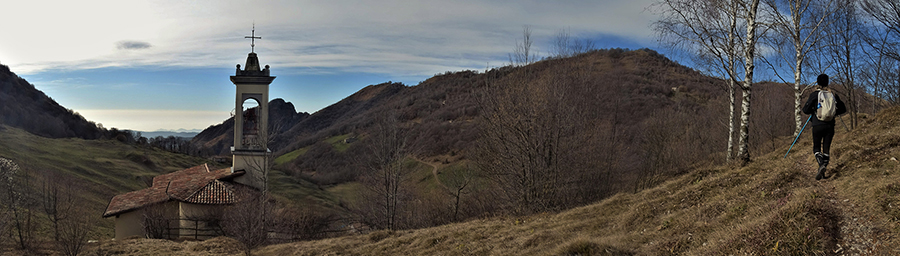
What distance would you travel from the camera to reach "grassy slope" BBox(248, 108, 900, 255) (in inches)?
249

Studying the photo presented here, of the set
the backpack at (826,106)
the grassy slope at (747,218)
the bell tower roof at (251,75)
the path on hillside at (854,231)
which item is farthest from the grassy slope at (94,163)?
the path on hillside at (854,231)

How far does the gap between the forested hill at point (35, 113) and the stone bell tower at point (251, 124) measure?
81506 mm

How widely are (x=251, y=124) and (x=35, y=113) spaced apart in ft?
328

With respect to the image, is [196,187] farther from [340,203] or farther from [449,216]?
[340,203]

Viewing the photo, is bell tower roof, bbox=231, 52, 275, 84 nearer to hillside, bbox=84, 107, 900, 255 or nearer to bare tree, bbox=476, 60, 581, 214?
bare tree, bbox=476, 60, 581, 214

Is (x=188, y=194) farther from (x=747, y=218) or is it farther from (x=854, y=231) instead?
(x=854, y=231)

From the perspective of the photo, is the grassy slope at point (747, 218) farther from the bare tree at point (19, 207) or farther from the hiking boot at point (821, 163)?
the bare tree at point (19, 207)

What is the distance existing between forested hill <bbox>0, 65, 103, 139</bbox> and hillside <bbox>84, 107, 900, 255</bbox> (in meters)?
101

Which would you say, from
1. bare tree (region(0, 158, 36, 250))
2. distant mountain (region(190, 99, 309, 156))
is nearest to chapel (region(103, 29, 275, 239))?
bare tree (region(0, 158, 36, 250))

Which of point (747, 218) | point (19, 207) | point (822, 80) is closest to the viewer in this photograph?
point (747, 218)

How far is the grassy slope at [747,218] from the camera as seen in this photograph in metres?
6.32

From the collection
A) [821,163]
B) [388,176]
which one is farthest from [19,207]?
[821,163]

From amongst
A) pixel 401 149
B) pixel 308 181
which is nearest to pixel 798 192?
pixel 401 149

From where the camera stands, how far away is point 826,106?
8.43 m
